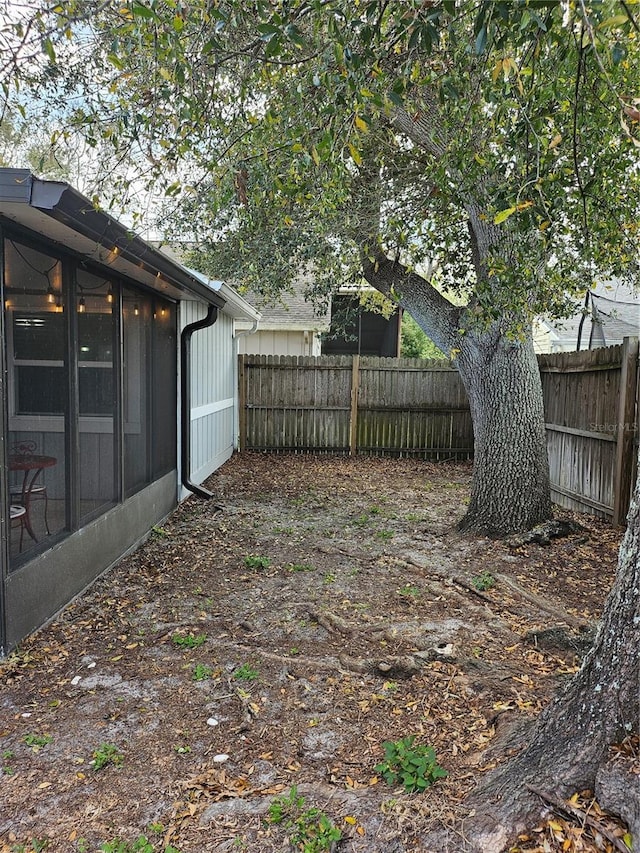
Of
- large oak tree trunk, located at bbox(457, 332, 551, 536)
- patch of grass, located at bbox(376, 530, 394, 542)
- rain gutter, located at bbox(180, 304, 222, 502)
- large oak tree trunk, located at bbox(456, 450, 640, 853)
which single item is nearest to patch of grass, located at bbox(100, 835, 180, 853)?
large oak tree trunk, located at bbox(456, 450, 640, 853)

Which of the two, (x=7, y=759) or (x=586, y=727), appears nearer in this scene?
(x=586, y=727)

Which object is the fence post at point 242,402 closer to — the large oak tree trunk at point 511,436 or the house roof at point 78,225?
the house roof at point 78,225

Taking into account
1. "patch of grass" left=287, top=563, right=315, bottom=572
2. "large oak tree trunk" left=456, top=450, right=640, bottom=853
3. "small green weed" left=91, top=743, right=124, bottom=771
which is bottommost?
"patch of grass" left=287, top=563, right=315, bottom=572

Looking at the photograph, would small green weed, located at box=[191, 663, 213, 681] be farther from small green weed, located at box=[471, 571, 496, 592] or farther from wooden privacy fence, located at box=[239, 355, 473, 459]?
wooden privacy fence, located at box=[239, 355, 473, 459]

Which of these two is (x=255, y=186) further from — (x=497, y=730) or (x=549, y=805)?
(x=549, y=805)

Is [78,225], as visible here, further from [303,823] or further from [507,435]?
[507,435]

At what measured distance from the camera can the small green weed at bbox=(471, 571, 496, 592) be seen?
448cm

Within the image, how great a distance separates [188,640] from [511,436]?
3593mm

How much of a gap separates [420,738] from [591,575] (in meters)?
2.82

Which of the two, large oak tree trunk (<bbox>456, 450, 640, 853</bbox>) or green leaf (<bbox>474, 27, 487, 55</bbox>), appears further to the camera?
green leaf (<bbox>474, 27, 487, 55</bbox>)

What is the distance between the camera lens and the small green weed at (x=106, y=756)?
2391mm

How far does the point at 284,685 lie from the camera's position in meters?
3.06

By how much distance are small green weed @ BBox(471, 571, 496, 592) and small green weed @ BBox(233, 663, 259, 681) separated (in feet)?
6.48

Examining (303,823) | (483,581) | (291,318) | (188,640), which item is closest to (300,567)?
(483,581)
